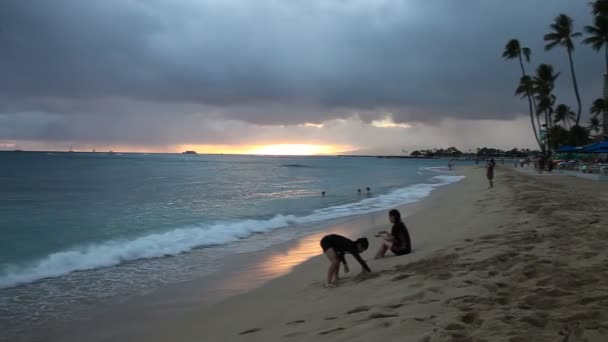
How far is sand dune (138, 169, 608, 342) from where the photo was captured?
11.7 ft

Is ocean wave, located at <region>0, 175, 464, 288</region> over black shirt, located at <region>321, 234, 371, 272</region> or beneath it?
beneath

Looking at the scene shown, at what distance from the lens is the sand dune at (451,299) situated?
3.56 m

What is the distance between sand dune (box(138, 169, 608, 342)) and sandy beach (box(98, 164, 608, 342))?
0.4 inches

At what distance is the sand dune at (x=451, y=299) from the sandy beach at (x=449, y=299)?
11 millimetres

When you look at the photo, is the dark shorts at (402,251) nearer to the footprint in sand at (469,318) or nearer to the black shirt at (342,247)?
the black shirt at (342,247)

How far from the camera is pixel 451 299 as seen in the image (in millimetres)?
4434

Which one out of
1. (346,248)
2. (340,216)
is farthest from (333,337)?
(340,216)

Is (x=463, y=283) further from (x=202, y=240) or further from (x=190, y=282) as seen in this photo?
(x=202, y=240)

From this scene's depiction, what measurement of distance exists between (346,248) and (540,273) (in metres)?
2.82

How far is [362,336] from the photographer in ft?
12.4

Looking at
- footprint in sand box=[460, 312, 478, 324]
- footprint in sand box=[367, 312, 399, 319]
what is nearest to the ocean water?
footprint in sand box=[367, 312, 399, 319]

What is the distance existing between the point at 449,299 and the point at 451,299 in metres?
0.02

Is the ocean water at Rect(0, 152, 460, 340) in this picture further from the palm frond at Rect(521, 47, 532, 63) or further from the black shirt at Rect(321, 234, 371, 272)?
the palm frond at Rect(521, 47, 532, 63)

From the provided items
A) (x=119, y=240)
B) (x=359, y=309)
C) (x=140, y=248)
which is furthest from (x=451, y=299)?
(x=119, y=240)
